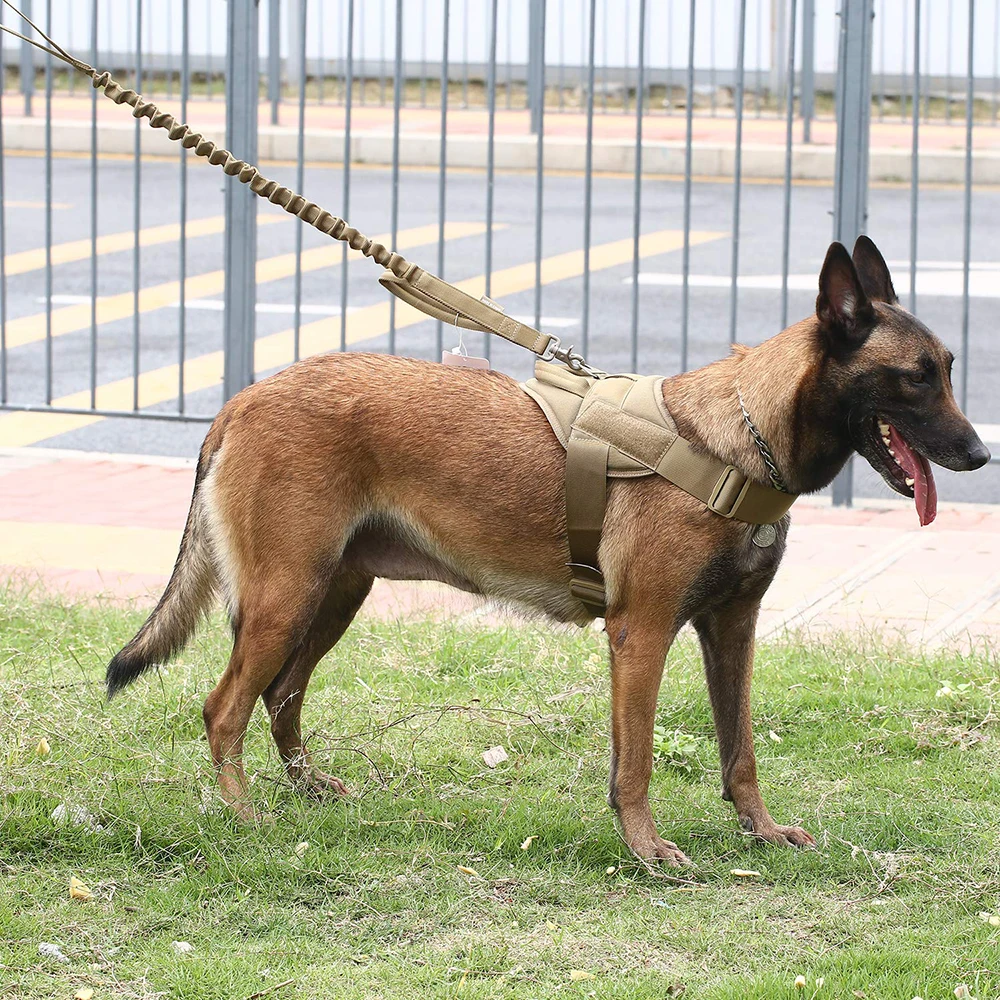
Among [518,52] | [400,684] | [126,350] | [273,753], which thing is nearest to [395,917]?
[273,753]

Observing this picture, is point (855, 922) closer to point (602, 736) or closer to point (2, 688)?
point (602, 736)

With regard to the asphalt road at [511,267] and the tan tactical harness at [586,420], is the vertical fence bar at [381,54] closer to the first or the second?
the asphalt road at [511,267]

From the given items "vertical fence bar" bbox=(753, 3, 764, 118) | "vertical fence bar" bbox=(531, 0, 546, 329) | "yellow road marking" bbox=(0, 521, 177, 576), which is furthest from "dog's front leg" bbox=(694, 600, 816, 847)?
"vertical fence bar" bbox=(753, 3, 764, 118)

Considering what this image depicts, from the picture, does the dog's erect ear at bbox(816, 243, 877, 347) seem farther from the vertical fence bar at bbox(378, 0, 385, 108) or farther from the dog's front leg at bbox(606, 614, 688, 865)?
the vertical fence bar at bbox(378, 0, 385, 108)

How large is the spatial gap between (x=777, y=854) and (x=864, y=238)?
1.62 meters

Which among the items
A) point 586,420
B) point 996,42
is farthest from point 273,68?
point 586,420

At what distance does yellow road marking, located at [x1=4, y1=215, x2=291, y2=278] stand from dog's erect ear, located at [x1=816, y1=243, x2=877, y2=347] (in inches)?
394

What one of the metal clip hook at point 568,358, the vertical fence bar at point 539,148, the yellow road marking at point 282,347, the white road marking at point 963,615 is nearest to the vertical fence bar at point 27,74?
the yellow road marking at point 282,347

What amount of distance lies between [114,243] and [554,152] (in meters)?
6.22

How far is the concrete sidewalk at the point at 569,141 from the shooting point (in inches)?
704

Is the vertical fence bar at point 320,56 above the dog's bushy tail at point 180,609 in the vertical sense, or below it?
above

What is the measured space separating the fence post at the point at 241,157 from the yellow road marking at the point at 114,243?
5049mm

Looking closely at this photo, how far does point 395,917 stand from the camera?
3.86 metres

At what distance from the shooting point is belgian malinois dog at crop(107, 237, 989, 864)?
154 inches
